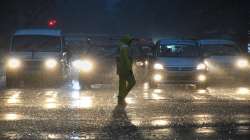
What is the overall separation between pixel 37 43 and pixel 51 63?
1186mm

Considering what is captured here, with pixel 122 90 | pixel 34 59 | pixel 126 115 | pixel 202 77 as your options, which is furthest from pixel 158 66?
pixel 126 115

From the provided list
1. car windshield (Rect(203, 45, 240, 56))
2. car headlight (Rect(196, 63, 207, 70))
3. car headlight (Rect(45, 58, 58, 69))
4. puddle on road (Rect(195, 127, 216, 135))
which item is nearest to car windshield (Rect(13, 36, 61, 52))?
car headlight (Rect(45, 58, 58, 69))

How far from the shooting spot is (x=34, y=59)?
27578 millimetres

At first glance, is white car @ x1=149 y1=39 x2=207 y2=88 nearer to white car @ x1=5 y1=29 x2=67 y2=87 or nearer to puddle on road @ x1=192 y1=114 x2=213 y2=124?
white car @ x1=5 y1=29 x2=67 y2=87

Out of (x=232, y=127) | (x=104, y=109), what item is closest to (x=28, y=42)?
(x=104, y=109)

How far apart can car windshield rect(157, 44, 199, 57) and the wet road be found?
2782 millimetres

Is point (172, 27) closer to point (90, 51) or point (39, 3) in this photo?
point (39, 3)

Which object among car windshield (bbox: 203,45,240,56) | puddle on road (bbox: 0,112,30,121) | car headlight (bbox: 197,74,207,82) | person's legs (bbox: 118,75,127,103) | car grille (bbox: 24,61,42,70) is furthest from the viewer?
car windshield (bbox: 203,45,240,56)

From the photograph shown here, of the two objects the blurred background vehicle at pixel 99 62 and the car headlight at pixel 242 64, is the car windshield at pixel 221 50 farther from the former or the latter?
the blurred background vehicle at pixel 99 62

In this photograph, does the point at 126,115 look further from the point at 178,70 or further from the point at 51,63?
the point at 51,63

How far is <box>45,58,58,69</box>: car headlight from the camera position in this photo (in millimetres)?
27359

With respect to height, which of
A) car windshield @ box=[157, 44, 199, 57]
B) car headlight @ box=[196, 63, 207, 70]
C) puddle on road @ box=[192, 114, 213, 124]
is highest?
car windshield @ box=[157, 44, 199, 57]

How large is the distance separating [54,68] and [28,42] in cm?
154

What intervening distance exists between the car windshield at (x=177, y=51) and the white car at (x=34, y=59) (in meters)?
3.71
